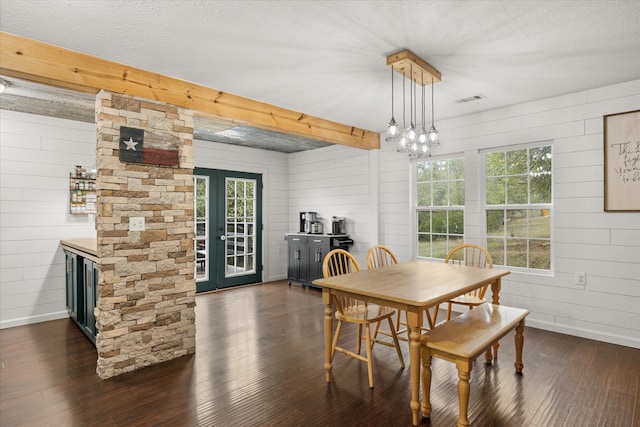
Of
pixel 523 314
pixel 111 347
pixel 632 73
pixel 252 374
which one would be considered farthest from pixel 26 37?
pixel 632 73

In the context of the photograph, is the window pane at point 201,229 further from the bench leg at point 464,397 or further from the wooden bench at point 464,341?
the bench leg at point 464,397

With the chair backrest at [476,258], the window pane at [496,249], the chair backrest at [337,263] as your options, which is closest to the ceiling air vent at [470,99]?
the chair backrest at [476,258]

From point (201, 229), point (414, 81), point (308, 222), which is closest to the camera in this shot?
point (414, 81)

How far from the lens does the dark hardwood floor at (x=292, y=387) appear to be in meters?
2.24

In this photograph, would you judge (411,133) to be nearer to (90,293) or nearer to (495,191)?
(495,191)

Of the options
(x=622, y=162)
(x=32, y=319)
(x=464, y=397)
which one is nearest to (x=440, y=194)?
(x=622, y=162)

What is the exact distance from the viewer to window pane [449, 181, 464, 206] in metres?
4.59

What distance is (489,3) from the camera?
2105 millimetres

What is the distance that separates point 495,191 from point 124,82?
13.4 feet

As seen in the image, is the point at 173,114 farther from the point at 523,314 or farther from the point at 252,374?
the point at 523,314

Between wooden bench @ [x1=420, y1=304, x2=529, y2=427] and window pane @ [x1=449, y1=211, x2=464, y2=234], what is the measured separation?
6.27 feet

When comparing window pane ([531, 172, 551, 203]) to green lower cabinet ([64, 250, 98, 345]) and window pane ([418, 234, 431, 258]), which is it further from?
green lower cabinet ([64, 250, 98, 345])

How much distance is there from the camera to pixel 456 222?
4.64 m

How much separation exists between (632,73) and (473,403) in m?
3.23
